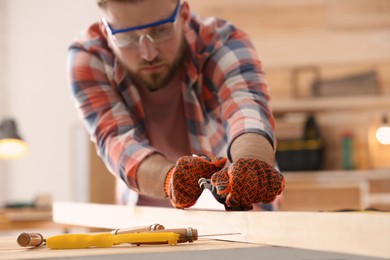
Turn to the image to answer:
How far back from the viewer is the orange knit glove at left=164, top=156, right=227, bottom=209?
131cm

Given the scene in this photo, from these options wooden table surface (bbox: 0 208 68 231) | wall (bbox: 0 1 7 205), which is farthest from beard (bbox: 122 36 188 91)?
wall (bbox: 0 1 7 205)

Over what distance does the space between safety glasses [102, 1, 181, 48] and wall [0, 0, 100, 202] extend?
13.9ft

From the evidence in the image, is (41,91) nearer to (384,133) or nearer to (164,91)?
(384,133)

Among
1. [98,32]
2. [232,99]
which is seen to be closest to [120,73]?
[98,32]

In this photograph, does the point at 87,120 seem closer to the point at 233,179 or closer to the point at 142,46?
the point at 142,46

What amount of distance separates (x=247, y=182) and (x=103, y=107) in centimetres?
78

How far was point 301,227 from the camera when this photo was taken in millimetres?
915

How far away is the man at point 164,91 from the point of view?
1609mm

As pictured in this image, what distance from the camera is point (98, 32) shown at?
6.48 ft

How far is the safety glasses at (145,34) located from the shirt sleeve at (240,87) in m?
0.19

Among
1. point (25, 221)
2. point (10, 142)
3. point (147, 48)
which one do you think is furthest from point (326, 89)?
Answer: point (147, 48)

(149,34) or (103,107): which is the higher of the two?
(149,34)

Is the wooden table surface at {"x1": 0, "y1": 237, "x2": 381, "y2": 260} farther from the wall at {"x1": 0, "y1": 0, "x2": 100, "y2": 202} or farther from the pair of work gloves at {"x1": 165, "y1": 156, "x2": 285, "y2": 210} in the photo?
the wall at {"x1": 0, "y1": 0, "x2": 100, "y2": 202}

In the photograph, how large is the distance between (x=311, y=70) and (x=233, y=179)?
151 inches
